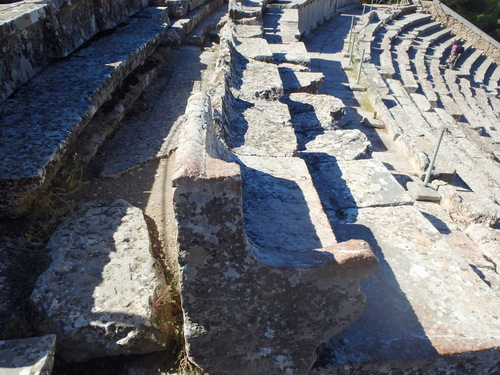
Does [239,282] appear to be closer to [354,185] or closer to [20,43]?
[354,185]

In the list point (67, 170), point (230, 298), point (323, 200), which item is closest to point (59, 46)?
point (67, 170)

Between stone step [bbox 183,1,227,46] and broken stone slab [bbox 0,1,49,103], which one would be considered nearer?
broken stone slab [bbox 0,1,49,103]

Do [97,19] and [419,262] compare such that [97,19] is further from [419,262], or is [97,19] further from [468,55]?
[468,55]

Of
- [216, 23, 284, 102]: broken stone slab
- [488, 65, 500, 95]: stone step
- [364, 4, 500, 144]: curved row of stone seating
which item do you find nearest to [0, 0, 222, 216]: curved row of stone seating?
[216, 23, 284, 102]: broken stone slab

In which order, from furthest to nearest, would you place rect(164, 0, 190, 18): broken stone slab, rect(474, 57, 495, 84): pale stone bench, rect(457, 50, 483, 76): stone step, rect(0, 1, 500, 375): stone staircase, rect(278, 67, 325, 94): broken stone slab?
rect(474, 57, 495, 84): pale stone bench, rect(457, 50, 483, 76): stone step, rect(164, 0, 190, 18): broken stone slab, rect(278, 67, 325, 94): broken stone slab, rect(0, 1, 500, 375): stone staircase

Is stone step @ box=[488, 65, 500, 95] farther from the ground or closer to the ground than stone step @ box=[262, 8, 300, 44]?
closer to the ground

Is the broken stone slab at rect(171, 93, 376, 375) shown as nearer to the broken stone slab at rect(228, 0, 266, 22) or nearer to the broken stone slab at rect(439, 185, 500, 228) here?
the broken stone slab at rect(439, 185, 500, 228)

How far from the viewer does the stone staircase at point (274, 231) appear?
1586 millimetres

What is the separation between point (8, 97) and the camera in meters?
3.31

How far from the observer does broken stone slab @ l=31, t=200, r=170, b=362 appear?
190 centimetres

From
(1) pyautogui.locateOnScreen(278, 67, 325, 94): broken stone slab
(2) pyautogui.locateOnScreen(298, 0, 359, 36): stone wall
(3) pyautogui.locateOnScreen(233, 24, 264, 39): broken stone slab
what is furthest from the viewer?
(2) pyautogui.locateOnScreen(298, 0, 359, 36): stone wall

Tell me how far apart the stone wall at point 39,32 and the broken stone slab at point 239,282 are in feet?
7.50

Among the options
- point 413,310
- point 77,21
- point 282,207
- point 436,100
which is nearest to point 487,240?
point 413,310

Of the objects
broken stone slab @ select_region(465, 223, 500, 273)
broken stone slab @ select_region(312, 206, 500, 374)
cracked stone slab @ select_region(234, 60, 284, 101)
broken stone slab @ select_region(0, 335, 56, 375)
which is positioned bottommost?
broken stone slab @ select_region(465, 223, 500, 273)
